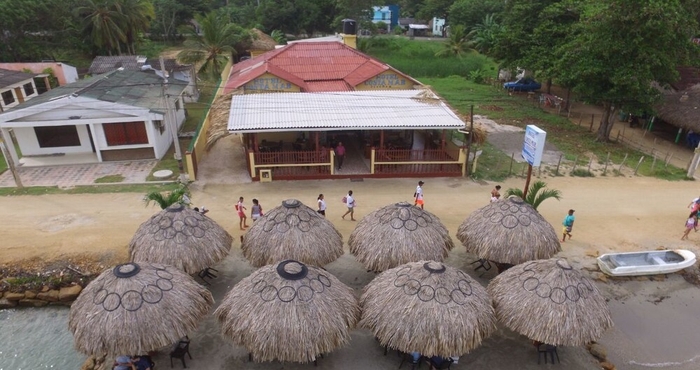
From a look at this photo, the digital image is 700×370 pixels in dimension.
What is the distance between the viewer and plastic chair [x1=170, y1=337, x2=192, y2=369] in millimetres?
8828

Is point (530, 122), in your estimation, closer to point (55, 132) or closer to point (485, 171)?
point (485, 171)

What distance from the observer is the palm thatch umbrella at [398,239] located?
1038 cm

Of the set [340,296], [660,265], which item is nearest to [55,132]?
[340,296]

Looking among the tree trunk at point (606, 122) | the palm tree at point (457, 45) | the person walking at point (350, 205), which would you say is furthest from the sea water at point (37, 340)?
the palm tree at point (457, 45)

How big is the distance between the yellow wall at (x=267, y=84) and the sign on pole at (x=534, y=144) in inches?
518

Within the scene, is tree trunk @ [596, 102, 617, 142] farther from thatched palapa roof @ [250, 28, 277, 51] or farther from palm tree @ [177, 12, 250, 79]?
thatched palapa roof @ [250, 28, 277, 51]

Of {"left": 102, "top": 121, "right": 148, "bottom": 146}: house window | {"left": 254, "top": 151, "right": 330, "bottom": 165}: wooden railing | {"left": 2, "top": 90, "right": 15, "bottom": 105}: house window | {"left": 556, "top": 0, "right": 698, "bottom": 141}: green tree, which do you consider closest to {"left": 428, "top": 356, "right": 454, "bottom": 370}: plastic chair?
{"left": 254, "top": 151, "right": 330, "bottom": 165}: wooden railing

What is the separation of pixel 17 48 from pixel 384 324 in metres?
39.8

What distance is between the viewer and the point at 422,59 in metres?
45.2

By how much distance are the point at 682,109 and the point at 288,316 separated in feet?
78.1

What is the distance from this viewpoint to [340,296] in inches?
340

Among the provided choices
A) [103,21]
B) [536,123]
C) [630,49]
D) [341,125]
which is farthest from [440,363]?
[103,21]

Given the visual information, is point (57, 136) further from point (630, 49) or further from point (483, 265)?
point (630, 49)

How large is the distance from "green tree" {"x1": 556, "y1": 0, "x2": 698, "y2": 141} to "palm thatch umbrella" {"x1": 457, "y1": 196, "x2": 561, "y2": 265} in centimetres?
1271
